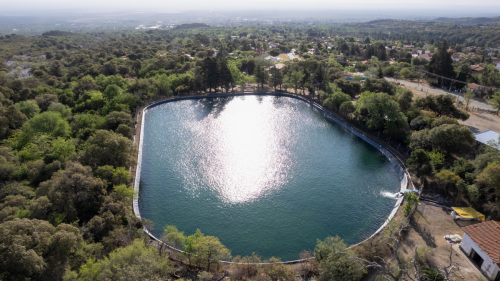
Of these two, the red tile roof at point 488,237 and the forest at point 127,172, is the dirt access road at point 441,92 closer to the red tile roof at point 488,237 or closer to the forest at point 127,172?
the forest at point 127,172

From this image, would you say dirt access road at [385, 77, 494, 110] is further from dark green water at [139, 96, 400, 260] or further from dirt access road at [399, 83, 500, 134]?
dark green water at [139, 96, 400, 260]

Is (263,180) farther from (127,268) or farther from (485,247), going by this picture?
(485,247)

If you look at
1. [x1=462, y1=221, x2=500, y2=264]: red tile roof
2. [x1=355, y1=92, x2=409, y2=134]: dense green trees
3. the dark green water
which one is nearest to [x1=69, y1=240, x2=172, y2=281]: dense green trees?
the dark green water

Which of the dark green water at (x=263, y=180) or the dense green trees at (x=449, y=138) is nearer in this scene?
the dark green water at (x=263, y=180)

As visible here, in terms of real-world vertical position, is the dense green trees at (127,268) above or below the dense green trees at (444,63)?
below

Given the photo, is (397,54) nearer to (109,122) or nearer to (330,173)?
(330,173)

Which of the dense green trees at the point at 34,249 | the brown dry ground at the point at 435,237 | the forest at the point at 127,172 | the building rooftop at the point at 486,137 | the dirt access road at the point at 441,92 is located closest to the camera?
the dense green trees at the point at 34,249

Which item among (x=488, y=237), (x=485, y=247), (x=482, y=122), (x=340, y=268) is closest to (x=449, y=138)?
(x=488, y=237)

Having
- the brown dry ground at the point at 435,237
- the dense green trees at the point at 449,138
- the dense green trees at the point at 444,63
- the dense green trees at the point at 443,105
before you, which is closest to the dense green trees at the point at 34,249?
the brown dry ground at the point at 435,237
